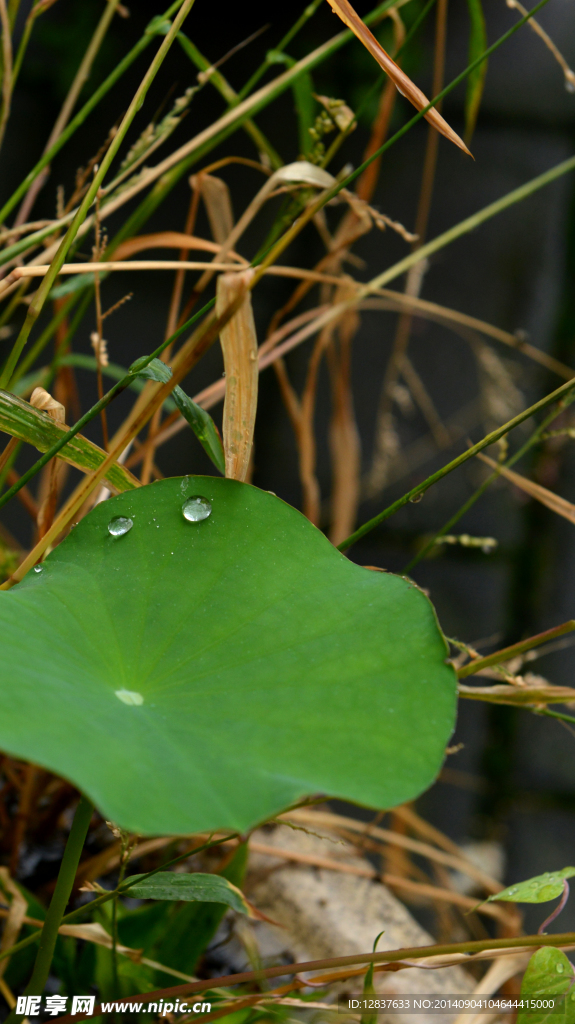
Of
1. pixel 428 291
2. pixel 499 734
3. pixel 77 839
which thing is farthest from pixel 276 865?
pixel 428 291

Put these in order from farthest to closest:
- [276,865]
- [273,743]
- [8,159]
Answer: [8,159] < [276,865] < [273,743]

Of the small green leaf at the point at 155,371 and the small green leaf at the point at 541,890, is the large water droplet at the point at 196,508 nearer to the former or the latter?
the small green leaf at the point at 155,371

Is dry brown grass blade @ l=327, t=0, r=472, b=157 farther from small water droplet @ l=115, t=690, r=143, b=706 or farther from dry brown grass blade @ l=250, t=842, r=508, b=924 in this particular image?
dry brown grass blade @ l=250, t=842, r=508, b=924

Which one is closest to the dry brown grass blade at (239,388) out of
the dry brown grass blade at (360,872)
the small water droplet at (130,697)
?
the small water droplet at (130,697)

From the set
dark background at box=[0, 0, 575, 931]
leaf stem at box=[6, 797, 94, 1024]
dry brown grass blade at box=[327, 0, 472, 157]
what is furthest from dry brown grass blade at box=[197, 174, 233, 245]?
dark background at box=[0, 0, 575, 931]

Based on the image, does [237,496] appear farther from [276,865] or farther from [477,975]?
[477,975]
